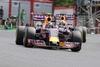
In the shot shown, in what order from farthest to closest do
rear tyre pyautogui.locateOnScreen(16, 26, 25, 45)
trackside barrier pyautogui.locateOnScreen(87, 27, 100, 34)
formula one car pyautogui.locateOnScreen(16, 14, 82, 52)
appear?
trackside barrier pyautogui.locateOnScreen(87, 27, 100, 34) → rear tyre pyautogui.locateOnScreen(16, 26, 25, 45) → formula one car pyautogui.locateOnScreen(16, 14, 82, 52)

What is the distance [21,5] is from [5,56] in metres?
23.1

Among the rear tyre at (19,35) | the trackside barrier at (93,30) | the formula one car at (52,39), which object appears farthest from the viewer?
the trackside barrier at (93,30)

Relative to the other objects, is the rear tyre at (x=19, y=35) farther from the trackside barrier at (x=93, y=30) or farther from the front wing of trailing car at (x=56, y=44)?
the trackside barrier at (x=93, y=30)

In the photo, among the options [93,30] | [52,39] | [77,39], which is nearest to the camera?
[52,39]

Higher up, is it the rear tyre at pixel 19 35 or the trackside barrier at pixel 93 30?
the rear tyre at pixel 19 35

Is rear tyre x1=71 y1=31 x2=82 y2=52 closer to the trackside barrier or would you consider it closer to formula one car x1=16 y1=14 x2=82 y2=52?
formula one car x1=16 y1=14 x2=82 y2=52

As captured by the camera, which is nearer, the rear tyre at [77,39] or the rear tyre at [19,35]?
the rear tyre at [77,39]

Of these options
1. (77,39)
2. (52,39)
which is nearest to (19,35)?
(52,39)

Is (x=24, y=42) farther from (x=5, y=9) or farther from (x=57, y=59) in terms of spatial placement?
(x=5, y=9)

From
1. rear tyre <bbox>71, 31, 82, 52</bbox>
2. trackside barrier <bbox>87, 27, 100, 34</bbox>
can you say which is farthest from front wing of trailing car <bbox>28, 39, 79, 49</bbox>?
trackside barrier <bbox>87, 27, 100, 34</bbox>

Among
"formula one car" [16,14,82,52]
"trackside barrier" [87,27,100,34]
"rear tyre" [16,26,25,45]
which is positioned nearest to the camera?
"formula one car" [16,14,82,52]

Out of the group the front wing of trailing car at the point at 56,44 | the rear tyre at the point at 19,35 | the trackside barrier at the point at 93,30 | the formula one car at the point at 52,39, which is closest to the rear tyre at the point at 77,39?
the formula one car at the point at 52,39

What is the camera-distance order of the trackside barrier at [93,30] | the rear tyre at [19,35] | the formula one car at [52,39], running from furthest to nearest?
the trackside barrier at [93,30]
the rear tyre at [19,35]
the formula one car at [52,39]

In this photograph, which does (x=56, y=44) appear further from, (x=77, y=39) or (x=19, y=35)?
(x=19, y=35)
